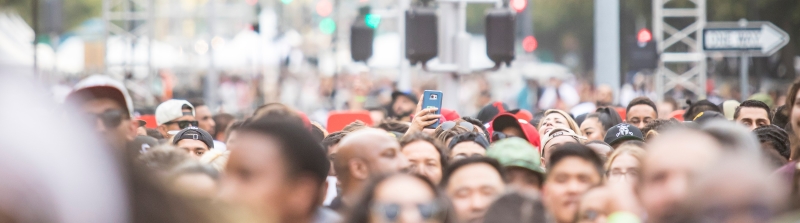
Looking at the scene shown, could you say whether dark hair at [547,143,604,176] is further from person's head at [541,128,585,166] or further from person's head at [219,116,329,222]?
person's head at [541,128,585,166]

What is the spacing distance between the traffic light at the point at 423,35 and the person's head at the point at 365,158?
25.5 ft

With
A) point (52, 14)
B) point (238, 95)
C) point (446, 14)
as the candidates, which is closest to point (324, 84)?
point (238, 95)

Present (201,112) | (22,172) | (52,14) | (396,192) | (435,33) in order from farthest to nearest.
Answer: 1. (52,14)
2. (435,33)
3. (201,112)
4. (396,192)
5. (22,172)

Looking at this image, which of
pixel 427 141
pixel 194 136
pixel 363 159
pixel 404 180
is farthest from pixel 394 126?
pixel 404 180

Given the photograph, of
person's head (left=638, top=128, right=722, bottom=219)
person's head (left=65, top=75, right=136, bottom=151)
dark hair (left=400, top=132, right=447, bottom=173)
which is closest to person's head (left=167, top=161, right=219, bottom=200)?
person's head (left=65, top=75, right=136, bottom=151)

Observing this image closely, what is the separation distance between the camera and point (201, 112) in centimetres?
1208

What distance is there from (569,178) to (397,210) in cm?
163

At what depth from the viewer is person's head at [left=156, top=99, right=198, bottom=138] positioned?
34.2 ft

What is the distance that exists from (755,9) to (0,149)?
2250cm

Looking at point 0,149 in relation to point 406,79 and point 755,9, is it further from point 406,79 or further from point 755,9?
point 755,9

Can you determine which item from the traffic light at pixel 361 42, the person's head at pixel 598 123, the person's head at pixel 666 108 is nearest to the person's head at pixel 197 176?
the person's head at pixel 598 123

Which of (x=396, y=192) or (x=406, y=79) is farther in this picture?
(x=406, y=79)

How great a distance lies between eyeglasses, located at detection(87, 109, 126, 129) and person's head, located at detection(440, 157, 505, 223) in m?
1.62

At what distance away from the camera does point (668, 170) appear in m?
3.72
